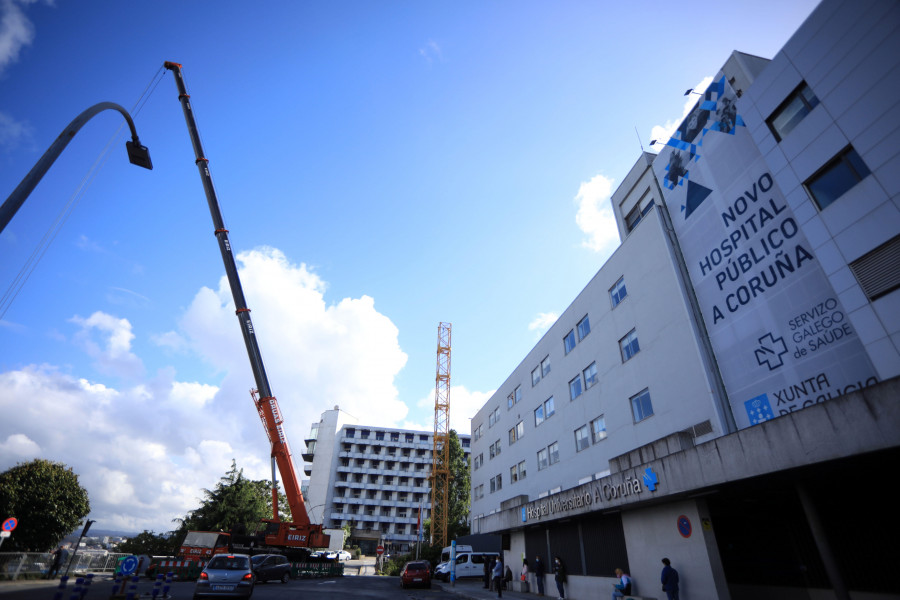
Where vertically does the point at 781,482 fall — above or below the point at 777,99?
below

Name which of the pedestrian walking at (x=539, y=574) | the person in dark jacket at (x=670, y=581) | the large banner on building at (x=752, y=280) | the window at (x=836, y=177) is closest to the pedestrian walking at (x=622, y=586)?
the person in dark jacket at (x=670, y=581)

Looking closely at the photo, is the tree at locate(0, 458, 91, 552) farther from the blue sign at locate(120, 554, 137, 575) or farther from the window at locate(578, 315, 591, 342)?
the window at locate(578, 315, 591, 342)

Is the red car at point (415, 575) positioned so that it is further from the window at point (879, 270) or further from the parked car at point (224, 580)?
the window at point (879, 270)

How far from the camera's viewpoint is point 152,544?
41.4 m

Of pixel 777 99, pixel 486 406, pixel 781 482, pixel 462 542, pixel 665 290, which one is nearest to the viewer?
pixel 781 482

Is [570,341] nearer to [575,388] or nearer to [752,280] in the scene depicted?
[575,388]

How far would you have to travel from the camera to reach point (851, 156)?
1330 cm

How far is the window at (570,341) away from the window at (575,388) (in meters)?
2.33

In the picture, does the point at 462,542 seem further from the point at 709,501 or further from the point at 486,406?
the point at 709,501

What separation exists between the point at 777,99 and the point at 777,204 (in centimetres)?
390

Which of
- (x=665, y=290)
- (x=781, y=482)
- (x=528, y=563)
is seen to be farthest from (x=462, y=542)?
(x=781, y=482)

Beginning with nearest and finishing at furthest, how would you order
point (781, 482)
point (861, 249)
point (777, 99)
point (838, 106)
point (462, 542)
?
point (781, 482) → point (861, 249) → point (838, 106) → point (777, 99) → point (462, 542)

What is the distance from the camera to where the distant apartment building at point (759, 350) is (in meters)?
10.9

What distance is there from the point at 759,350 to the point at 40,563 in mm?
34300
